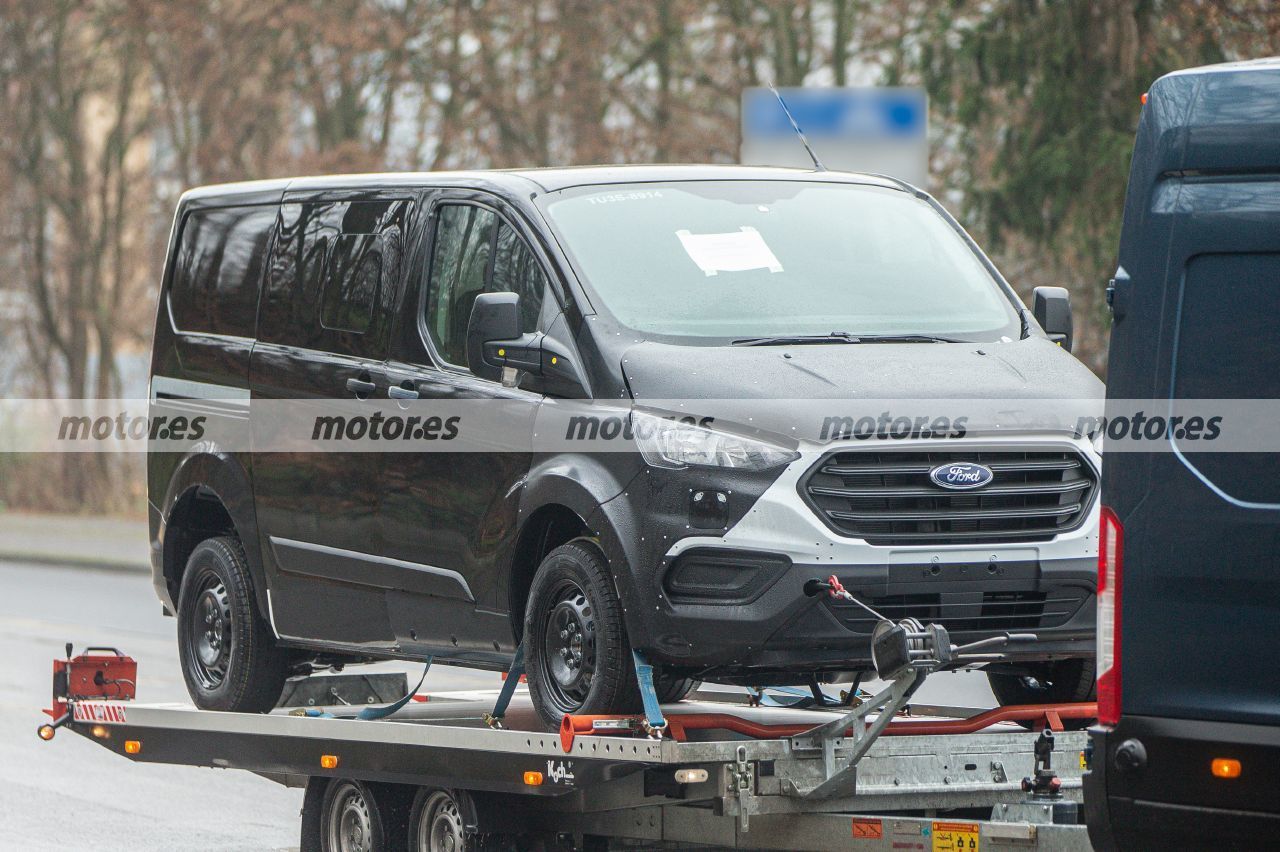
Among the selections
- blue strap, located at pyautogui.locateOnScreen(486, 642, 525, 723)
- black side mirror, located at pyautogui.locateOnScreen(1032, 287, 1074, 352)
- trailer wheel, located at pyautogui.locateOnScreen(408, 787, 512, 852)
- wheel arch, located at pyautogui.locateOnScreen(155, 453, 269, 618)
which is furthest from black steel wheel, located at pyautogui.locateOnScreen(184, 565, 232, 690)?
black side mirror, located at pyautogui.locateOnScreen(1032, 287, 1074, 352)

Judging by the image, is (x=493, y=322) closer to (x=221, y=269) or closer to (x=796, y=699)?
(x=796, y=699)

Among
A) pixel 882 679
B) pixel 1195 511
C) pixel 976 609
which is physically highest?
pixel 1195 511

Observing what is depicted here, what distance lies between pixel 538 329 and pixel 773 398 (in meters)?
1.11

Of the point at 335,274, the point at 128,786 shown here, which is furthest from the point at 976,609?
the point at 128,786

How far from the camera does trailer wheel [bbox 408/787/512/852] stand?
7090 mm

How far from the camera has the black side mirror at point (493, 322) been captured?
7.06m

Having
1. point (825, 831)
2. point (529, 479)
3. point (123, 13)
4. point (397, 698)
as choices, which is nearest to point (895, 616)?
point (825, 831)

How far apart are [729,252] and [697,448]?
46.0 inches

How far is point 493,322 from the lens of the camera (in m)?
7.06

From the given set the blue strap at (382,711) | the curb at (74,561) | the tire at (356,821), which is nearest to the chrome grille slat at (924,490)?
the blue strap at (382,711)

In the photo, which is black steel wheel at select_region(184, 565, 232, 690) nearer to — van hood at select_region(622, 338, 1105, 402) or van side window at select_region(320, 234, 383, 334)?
van side window at select_region(320, 234, 383, 334)

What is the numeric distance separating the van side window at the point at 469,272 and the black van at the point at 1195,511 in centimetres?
265

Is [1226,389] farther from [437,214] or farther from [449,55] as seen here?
[449,55]

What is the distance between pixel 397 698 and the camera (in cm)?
941
